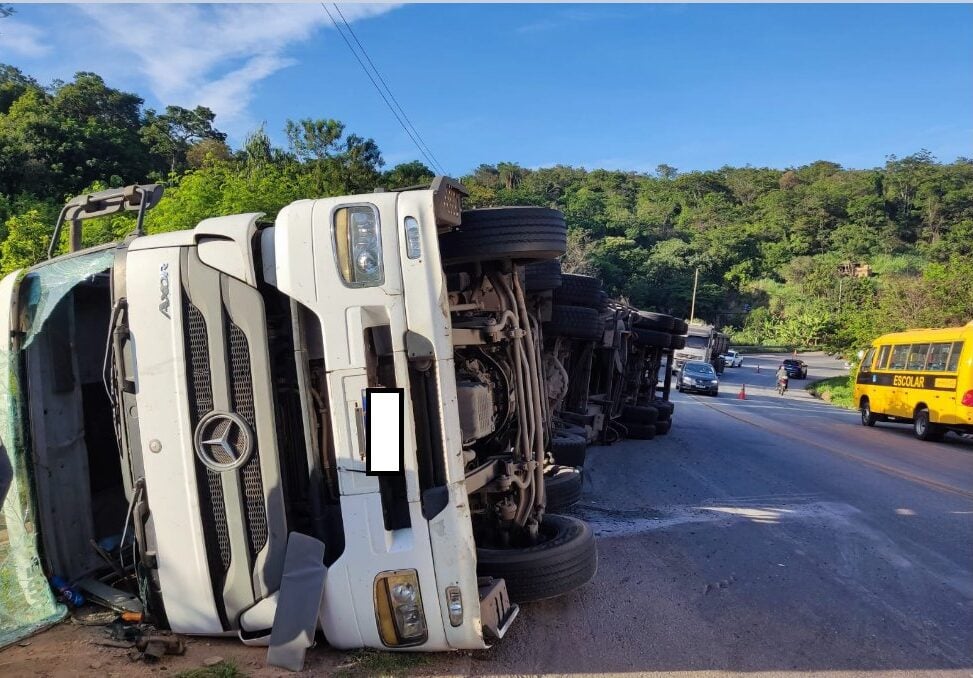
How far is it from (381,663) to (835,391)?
32.7m

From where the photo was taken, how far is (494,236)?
13.3 feet

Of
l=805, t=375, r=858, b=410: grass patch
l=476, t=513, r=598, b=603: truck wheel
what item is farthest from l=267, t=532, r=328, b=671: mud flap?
l=805, t=375, r=858, b=410: grass patch

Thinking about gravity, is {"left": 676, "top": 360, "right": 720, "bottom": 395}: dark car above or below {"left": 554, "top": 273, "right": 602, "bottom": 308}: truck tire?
below

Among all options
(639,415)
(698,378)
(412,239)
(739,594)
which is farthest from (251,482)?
(698,378)

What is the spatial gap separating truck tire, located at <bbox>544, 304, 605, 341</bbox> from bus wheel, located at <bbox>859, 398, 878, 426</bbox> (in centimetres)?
1306

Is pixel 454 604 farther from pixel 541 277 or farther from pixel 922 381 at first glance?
pixel 922 381

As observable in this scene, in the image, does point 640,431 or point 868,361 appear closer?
point 640,431

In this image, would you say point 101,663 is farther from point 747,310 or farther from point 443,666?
point 747,310

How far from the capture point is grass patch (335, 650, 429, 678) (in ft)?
9.96

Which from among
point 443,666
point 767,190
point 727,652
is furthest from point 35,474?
point 767,190

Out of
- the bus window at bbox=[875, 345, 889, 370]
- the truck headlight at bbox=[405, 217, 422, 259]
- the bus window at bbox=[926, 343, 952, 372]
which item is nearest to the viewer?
the truck headlight at bbox=[405, 217, 422, 259]

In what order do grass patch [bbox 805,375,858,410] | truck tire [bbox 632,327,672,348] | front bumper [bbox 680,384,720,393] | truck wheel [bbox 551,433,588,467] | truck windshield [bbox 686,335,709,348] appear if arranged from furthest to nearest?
truck windshield [bbox 686,335,709,348], grass patch [bbox 805,375,858,410], front bumper [bbox 680,384,720,393], truck tire [bbox 632,327,672,348], truck wheel [bbox 551,433,588,467]

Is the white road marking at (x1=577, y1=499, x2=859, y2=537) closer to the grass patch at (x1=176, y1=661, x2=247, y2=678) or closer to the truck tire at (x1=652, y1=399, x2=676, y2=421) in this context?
the grass patch at (x1=176, y1=661, x2=247, y2=678)

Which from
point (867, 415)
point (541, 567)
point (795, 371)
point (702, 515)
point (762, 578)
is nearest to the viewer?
point (541, 567)
